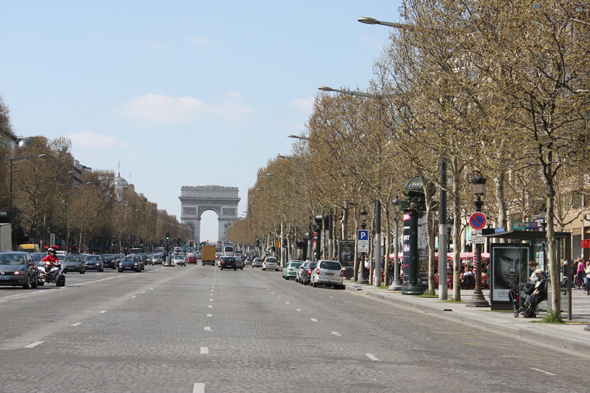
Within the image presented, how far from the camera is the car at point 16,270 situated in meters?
33.7

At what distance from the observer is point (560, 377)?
38.3 ft

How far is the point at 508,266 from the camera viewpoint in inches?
959

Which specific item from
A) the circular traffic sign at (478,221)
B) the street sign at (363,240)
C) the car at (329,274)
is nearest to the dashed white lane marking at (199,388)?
the circular traffic sign at (478,221)

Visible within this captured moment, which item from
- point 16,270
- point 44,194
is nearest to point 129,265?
point 44,194

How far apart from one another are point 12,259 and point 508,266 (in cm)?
2038

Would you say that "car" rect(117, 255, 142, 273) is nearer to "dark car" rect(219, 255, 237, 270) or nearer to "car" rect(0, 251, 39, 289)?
"dark car" rect(219, 255, 237, 270)

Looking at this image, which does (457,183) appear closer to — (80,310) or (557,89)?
(557,89)

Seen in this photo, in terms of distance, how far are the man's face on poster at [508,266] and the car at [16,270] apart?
19484 millimetres

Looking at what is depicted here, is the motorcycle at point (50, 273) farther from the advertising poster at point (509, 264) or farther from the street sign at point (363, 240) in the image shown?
the advertising poster at point (509, 264)

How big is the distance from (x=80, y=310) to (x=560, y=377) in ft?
45.7

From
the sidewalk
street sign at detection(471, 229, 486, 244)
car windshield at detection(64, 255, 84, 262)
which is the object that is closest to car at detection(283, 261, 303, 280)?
car windshield at detection(64, 255, 84, 262)

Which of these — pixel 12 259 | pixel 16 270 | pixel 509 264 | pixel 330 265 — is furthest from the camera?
pixel 330 265

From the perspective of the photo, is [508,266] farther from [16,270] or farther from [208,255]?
[208,255]

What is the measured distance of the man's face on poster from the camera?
2425 centimetres
